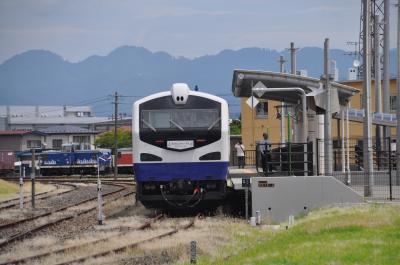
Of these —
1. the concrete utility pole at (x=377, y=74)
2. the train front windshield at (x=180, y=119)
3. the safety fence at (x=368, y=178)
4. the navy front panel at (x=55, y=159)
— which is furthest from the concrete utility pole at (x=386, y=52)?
the navy front panel at (x=55, y=159)

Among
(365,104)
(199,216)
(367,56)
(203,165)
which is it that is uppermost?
(367,56)

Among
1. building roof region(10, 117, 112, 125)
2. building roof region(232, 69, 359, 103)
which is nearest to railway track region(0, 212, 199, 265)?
building roof region(232, 69, 359, 103)

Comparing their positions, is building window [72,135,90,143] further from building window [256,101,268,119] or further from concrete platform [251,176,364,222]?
concrete platform [251,176,364,222]

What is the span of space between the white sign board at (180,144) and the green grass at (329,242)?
4080 millimetres

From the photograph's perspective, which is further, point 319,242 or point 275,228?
point 275,228

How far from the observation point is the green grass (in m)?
9.57

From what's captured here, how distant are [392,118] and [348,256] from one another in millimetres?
21418

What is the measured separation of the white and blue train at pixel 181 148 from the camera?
62.2 feet

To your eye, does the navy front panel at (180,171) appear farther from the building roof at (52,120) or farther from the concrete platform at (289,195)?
the building roof at (52,120)

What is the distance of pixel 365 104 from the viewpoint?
68.7ft

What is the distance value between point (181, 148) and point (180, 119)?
0.79m

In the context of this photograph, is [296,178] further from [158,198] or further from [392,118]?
[392,118]

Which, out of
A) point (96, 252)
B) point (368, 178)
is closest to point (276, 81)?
point (368, 178)

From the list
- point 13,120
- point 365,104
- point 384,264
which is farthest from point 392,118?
point 13,120
